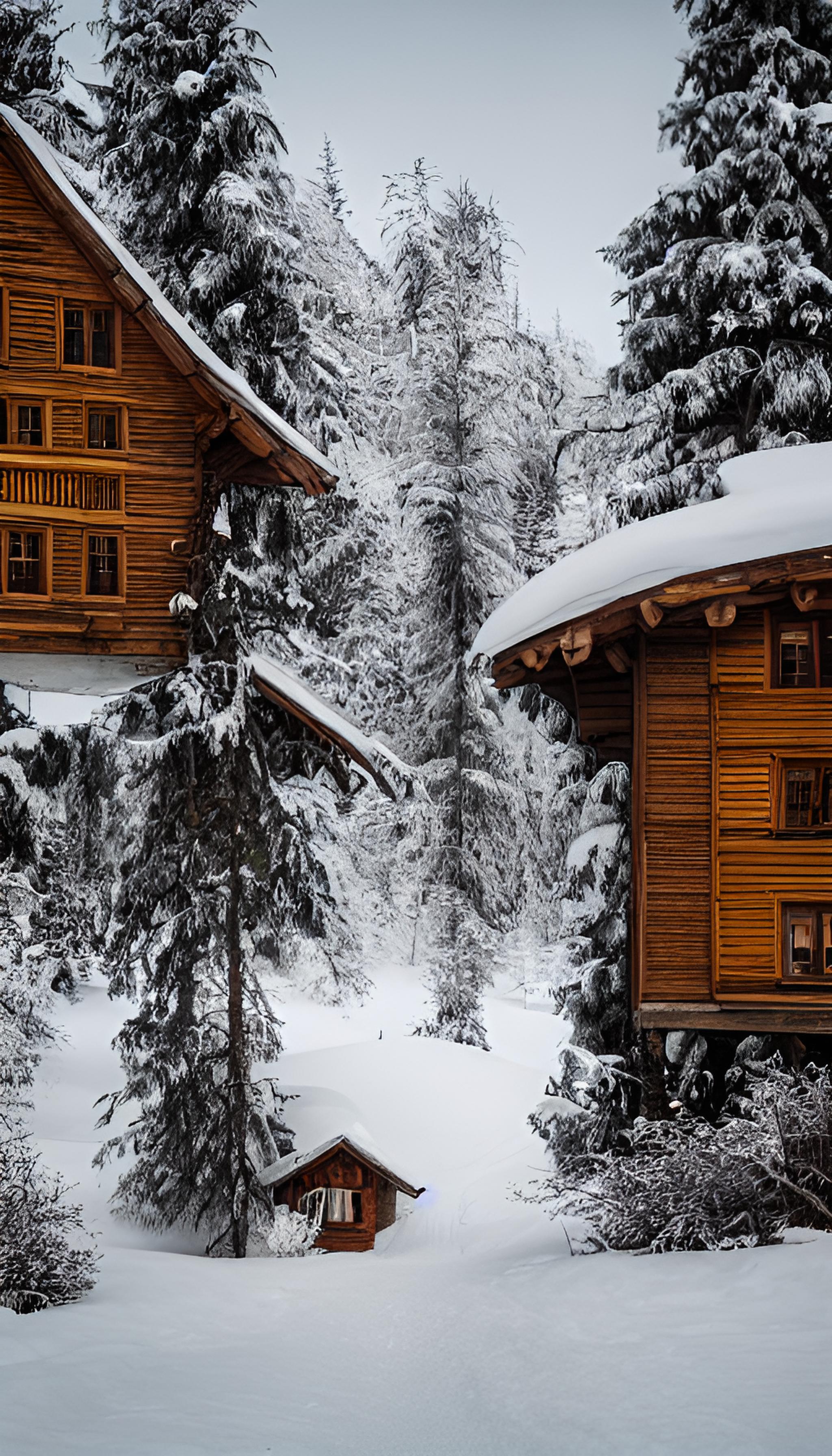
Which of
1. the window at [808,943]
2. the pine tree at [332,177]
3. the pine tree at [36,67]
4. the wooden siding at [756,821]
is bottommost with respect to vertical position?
the window at [808,943]

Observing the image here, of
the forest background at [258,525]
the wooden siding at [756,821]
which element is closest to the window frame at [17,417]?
the forest background at [258,525]

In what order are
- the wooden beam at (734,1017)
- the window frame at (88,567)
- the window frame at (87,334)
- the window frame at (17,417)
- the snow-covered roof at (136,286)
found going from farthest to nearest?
the window frame at (87,334) < the window frame at (17,417) < the window frame at (88,567) < the snow-covered roof at (136,286) < the wooden beam at (734,1017)

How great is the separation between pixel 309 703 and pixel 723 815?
5.63 m

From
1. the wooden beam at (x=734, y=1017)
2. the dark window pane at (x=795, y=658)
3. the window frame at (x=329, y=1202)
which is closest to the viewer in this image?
the wooden beam at (x=734, y=1017)

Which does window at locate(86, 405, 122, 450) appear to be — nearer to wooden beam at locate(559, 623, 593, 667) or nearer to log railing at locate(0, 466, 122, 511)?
log railing at locate(0, 466, 122, 511)

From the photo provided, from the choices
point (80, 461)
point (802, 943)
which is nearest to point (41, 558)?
point (80, 461)

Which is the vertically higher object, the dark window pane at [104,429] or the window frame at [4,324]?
the window frame at [4,324]

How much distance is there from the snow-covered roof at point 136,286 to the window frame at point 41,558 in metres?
2.49

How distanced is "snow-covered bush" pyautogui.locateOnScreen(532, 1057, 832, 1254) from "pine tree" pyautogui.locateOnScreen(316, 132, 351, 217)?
39345 mm

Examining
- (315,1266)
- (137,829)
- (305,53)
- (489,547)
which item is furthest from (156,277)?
(305,53)

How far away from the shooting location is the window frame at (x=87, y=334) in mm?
17203

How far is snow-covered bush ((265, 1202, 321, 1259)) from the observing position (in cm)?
1877

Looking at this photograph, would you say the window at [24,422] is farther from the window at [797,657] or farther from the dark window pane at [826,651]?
the dark window pane at [826,651]

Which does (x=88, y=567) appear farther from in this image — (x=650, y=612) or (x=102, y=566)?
(x=650, y=612)
